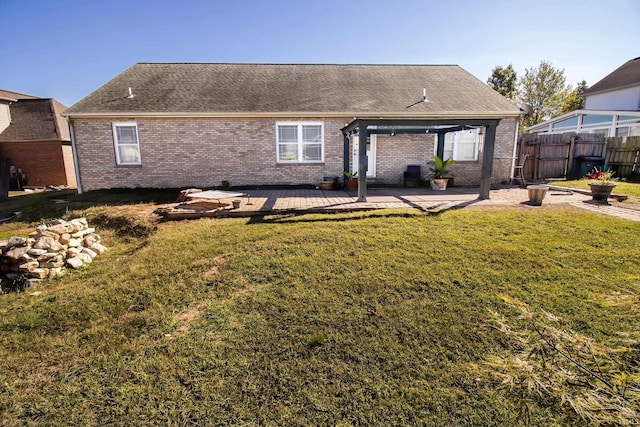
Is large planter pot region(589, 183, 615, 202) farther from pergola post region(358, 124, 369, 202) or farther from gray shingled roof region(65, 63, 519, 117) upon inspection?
pergola post region(358, 124, 369, 202)

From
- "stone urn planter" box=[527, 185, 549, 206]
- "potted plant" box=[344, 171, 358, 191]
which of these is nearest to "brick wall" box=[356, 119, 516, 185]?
"potted plant" box=[344, 171, 358, 191]

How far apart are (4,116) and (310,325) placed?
24270mm

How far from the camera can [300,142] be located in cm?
1228

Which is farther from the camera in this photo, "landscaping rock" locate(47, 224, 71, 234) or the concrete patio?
the concrete patio

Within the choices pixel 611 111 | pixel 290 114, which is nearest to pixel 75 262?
pixel 290 114

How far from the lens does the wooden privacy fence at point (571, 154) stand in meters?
14.3

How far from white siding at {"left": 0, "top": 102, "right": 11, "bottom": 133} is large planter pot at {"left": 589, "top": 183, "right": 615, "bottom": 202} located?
2745 cm

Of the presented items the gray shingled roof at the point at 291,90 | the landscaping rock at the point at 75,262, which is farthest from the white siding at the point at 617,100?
the landscaping rock at the point at 75,262

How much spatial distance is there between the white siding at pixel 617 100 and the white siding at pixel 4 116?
39.7 m

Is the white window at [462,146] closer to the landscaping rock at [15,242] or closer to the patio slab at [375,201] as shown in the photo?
the patio slab at [375,201]

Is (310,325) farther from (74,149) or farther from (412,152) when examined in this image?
(74,149)

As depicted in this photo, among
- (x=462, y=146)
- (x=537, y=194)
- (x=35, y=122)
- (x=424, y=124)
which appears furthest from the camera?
(x=35, y=122)

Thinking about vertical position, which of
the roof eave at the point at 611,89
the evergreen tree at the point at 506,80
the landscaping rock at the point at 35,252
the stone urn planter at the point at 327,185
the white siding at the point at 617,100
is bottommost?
the landscaping rock at the point at 35,252

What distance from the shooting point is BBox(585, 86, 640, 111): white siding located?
21.0 meters
